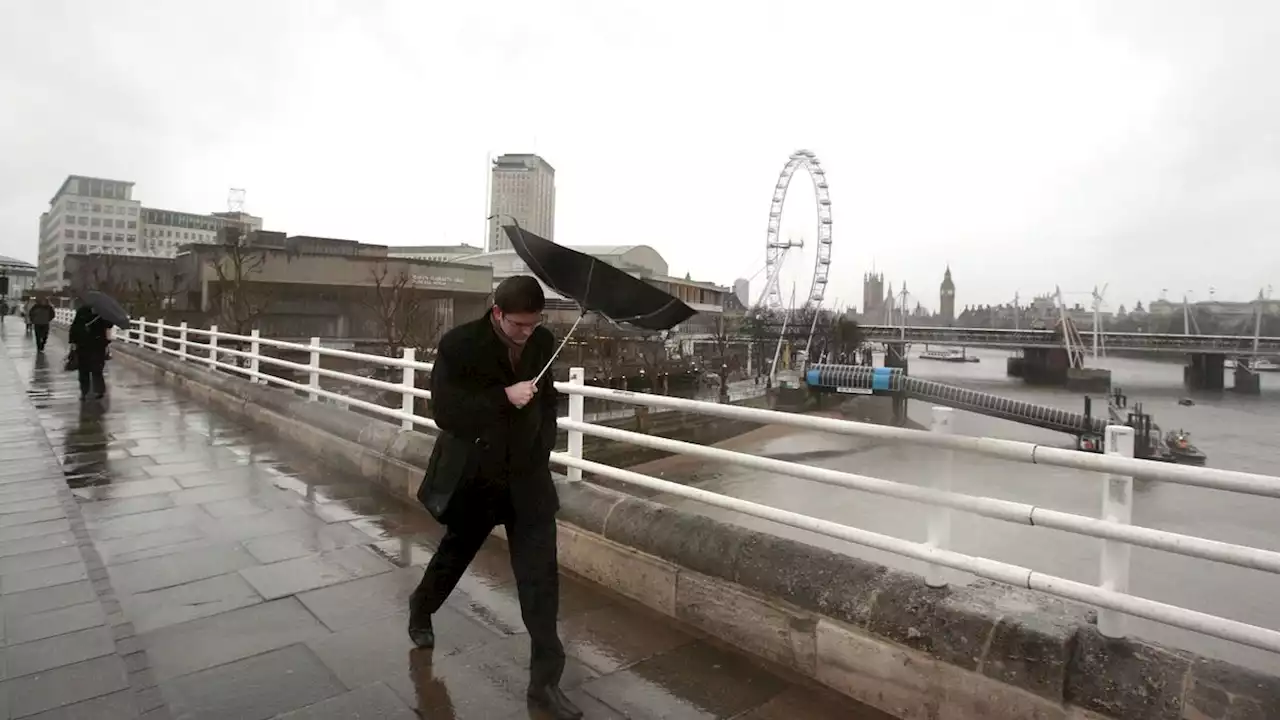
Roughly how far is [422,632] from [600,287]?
65.0 inches

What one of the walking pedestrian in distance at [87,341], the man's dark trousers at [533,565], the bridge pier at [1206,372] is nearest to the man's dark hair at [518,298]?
the man's dark trousers at [533,565]

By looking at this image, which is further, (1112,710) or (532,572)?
(532,572)

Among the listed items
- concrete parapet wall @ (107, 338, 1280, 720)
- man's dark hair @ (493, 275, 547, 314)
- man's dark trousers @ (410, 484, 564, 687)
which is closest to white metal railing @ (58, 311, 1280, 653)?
concrete parapet wall @ (107, 338, 1280, 720)

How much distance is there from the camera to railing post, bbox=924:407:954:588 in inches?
108

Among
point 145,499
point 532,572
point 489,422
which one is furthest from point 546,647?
point 145,499

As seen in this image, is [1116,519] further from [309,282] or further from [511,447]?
[309,282]

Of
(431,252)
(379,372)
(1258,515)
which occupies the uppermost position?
(431,252)

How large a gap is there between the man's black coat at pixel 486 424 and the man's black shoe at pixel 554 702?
1.99ft

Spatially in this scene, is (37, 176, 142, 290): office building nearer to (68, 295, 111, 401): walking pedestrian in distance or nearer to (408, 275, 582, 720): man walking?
(68, 295, 111, 401): walking pedestrian in distance

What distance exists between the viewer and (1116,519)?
2.47 m

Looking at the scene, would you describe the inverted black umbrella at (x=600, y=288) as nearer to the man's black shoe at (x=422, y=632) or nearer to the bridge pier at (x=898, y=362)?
the man's black shoe at (x=422, y=632)

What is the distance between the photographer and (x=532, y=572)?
2572 millimetres

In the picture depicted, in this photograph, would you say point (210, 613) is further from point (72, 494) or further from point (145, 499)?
point (72, 494)

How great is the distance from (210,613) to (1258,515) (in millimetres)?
59707
